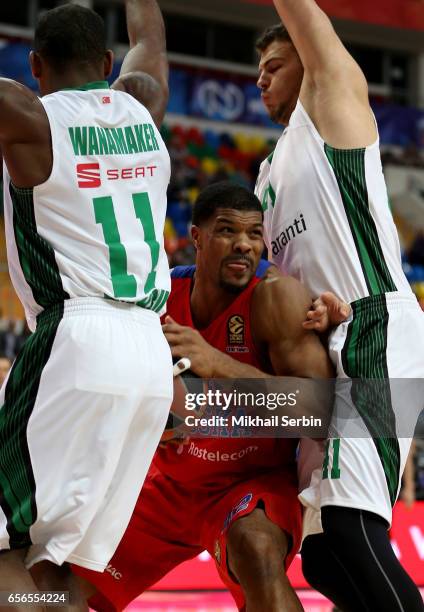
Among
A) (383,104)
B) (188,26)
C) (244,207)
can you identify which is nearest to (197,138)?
(188,26)

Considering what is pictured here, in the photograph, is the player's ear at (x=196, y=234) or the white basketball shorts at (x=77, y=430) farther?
the player's ear at (x=196, y=234)

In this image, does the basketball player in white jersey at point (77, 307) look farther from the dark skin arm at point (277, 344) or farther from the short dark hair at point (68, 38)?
the dark skin arm at point (277, 344)

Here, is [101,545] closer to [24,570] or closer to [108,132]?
[24,570]

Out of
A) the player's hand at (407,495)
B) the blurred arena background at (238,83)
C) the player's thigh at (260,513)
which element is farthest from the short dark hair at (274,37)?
the blurred arena background at (238,83)

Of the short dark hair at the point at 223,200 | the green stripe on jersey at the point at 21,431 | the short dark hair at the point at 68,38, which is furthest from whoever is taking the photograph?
the short dark hair at the point at 223,200

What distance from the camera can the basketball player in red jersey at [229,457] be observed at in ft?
10.7

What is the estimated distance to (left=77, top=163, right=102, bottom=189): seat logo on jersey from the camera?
2.92 meters

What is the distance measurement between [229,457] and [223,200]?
998 millimetres

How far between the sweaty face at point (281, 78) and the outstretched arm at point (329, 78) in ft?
0.96

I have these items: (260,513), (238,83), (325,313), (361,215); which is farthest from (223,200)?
(238,83)

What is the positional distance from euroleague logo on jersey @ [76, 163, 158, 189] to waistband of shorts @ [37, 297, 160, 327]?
368 mm

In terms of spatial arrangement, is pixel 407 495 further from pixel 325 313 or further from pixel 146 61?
pixel 146 61

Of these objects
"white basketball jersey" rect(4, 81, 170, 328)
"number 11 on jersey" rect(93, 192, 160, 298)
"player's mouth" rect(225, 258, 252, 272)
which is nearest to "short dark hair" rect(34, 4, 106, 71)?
"white basketball jersey" rect(4, 81, 170, 328)

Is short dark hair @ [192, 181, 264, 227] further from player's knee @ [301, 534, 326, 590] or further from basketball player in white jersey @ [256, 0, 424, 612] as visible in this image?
player's knee @ [301, 534, 326, 590]
